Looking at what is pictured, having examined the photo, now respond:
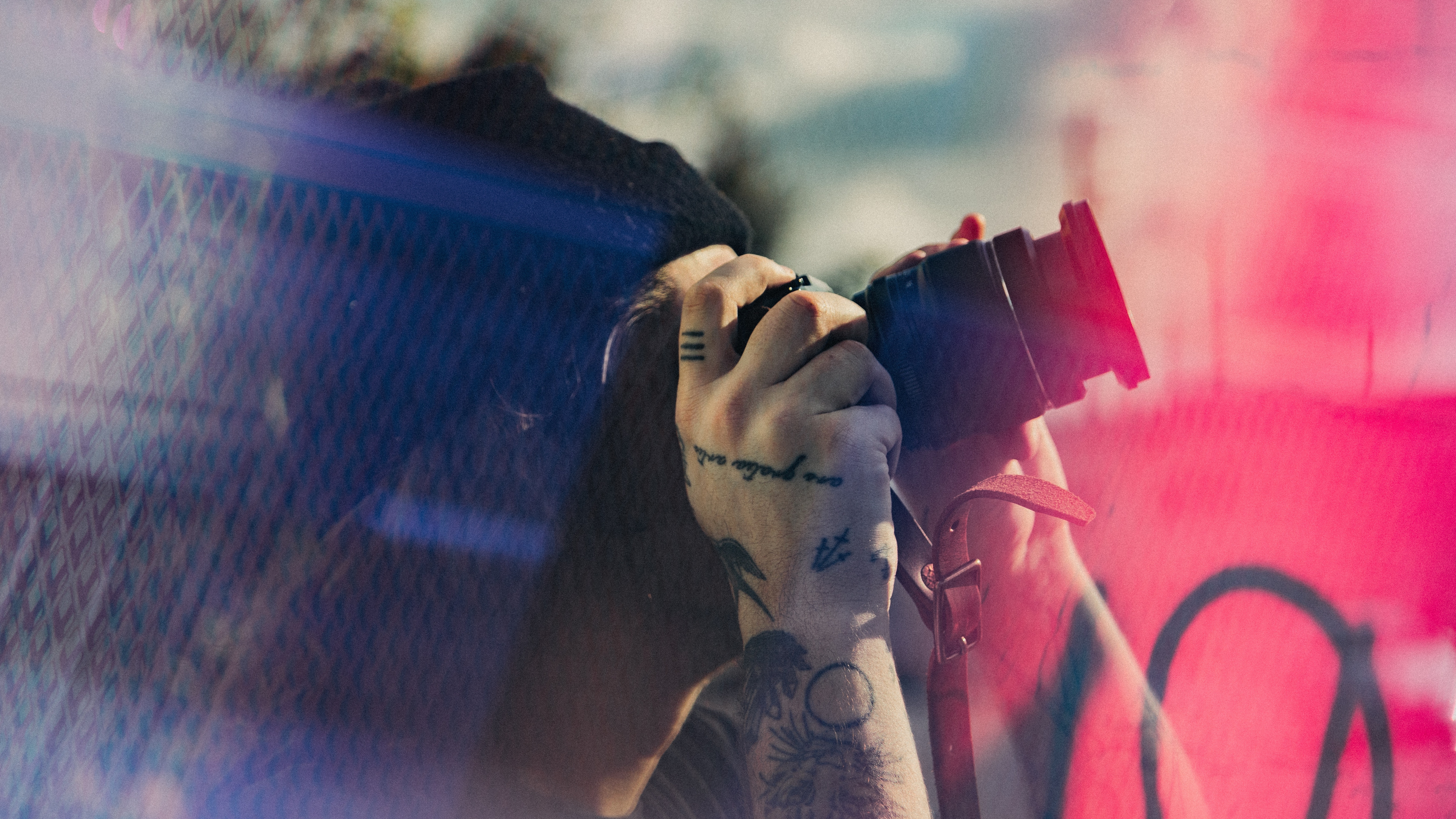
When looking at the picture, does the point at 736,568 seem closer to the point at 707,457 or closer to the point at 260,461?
the point at 707,457

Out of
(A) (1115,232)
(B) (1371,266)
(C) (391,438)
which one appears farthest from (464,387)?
(B) (1371,266)

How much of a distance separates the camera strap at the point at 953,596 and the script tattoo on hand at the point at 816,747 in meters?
0.08

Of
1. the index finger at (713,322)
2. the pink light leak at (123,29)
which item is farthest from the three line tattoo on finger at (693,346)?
the pink light leak at (123,29)

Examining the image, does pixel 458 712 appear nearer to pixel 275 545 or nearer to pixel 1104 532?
pixel 275 545

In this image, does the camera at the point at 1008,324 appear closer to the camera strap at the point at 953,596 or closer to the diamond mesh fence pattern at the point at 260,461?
the camera strap at the point at 953,596

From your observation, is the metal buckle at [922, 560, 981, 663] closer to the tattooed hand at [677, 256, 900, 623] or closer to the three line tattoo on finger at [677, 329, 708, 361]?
the tattooed hand at [677, 256, 900, 623]

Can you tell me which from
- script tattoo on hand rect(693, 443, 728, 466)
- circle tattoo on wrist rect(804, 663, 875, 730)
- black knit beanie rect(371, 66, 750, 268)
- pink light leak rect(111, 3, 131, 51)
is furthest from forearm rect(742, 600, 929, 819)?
pink light leak rect(111, 3, 131, 51)

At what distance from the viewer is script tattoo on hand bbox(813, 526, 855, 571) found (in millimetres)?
486

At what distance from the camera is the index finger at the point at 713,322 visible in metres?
0.52

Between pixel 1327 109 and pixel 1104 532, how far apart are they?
50 centimetres

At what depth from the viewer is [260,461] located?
440mm

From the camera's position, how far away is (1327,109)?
0.81 meters

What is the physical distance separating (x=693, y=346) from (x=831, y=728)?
0.84ft

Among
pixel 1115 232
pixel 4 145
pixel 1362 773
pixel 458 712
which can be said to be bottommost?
pixel 458 712
